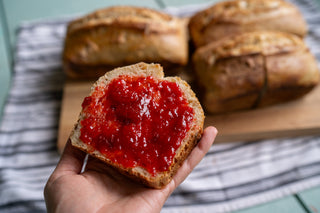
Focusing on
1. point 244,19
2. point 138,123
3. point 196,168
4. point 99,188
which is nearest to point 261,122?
point 196,168

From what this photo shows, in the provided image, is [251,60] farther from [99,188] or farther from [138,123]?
[99,188]

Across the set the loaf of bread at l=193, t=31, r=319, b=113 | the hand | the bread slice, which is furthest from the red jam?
the loaf of bread at l=193, t=31, r=319, b=113

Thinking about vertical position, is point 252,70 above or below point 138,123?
below

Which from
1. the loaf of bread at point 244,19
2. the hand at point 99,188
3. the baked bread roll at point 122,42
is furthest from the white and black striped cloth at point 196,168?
the loaf of bread at point 244,19

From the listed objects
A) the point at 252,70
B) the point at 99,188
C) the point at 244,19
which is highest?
the point at 244,19

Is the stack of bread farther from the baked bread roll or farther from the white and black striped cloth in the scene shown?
the white and black striped cloth

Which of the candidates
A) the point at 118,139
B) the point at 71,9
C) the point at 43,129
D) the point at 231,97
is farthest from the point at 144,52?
the point at 71,9

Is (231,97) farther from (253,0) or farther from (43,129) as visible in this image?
(43,129)
